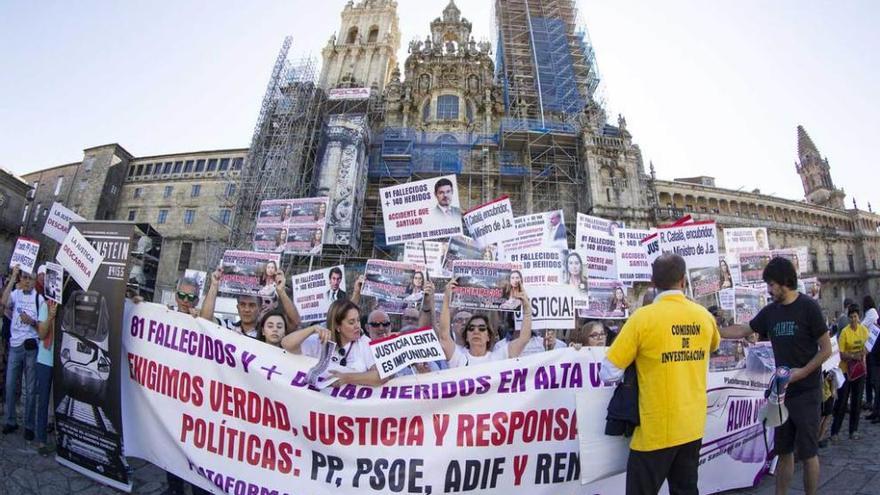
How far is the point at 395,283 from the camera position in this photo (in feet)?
24.1

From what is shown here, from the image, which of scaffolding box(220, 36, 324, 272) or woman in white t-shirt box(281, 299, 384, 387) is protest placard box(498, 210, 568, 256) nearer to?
woman in white t-shirt box(281, 299, 384, 387)

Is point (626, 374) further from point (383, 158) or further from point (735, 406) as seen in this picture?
point (383, 158)

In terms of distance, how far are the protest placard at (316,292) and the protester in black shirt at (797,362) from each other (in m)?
6.67

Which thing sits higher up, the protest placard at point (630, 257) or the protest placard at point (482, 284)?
the protest placard at point (630, 257)

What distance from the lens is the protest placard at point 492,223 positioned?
7793 millimetres

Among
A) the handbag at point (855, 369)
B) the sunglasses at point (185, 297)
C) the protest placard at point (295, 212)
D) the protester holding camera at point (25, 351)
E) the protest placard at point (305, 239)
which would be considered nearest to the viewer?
the sunglasses at point (185, 297)

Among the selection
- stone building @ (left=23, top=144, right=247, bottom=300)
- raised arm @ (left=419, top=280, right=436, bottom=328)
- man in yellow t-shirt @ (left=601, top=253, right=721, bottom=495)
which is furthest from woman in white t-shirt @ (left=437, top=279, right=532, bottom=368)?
stone building @ (left=23, top=144, right=247, bottom=300)

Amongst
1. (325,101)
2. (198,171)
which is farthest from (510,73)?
(198,171)

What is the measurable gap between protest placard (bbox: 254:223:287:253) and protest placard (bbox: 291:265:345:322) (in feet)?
2.43

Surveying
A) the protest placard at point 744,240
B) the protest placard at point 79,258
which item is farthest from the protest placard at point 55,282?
the protest placard at point 744,240

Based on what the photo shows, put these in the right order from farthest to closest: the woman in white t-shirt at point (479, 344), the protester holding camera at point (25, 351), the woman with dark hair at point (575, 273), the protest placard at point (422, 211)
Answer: the woman with dark hair at point (575, 273), the protest placard at point (422, 211), the protester holding camera at point (25, 351), the woman in white t-shirt at point (479, 344)

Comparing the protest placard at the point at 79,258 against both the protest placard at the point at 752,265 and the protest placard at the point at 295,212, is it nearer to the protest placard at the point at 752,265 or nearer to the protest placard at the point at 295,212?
the protest placard at the point at 295,212

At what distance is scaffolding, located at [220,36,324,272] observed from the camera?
24.3 m

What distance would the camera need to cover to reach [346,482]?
3.42 metres
